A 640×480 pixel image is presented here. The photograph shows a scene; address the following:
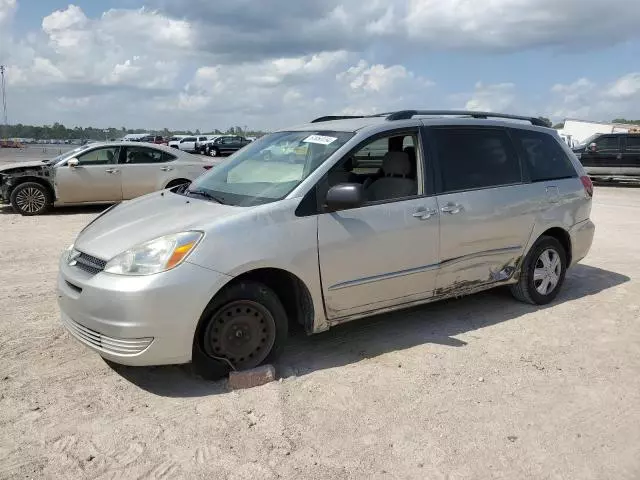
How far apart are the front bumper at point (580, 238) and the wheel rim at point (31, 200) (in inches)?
385

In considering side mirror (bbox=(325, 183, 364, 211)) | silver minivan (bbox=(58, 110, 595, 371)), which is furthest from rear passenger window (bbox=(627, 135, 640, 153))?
side mirror (bbox=(325, 183, 364, 211))

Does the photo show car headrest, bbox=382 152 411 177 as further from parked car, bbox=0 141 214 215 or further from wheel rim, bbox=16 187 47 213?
wheel rim, bbox=16 187 47 213

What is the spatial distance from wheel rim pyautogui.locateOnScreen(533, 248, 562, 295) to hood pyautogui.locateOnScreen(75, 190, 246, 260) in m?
3.19

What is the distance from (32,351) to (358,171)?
2.91m

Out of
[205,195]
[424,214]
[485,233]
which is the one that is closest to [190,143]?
[205,195]

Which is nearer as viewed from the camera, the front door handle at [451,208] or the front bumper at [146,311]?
the front bumper at [146,311]

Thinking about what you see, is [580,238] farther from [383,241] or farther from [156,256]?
[156,256]

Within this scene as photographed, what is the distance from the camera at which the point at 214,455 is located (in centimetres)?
305

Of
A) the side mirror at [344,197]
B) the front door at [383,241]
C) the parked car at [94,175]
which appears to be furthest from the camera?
the parked car at [94,175]

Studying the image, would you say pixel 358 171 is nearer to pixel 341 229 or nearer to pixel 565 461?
pixel 341 229

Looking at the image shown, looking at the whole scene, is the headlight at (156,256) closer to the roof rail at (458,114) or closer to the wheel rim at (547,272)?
the roof rail at (458,114)

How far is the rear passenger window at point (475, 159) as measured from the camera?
4824 mm

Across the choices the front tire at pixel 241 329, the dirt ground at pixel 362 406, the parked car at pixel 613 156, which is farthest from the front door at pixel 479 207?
the parked car at pixel 613 156

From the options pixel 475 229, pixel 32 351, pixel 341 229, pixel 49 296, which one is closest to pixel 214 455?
pixel 341 229
